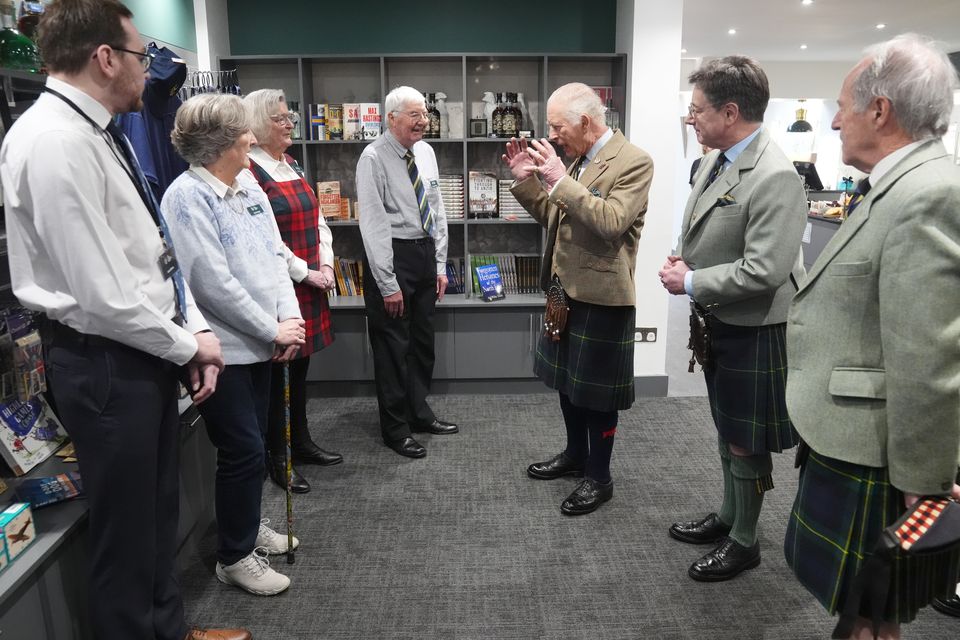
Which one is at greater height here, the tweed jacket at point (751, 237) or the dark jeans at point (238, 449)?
the tweed jacket at point (751, 237)

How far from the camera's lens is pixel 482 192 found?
4371 mm

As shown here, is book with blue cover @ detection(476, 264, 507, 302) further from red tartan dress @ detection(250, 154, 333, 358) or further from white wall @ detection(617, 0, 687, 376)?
red tartan dress @ detection(250, 154, 333, 358)

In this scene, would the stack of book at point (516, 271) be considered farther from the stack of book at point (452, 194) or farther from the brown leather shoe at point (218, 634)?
the brown leather shoe at point (218, 634)

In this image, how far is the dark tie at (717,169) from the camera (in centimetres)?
225

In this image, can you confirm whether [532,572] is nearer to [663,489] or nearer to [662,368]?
[663,489]

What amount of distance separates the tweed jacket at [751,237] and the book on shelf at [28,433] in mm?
2036

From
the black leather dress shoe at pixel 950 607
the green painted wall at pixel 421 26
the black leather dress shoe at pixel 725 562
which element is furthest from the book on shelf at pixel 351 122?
the black leather dress shoe at pixel 950 607

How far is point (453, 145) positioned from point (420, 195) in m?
1.25

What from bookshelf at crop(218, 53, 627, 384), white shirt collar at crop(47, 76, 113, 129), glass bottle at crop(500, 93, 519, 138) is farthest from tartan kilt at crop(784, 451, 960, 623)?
glass bottle at crop(500, 93, 519, 138)

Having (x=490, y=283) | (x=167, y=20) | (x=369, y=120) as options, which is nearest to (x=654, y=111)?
(x=490, y=283)

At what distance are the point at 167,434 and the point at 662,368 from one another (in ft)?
10.9

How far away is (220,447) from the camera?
2162mm

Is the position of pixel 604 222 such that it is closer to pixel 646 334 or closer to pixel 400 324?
pixel 400 324

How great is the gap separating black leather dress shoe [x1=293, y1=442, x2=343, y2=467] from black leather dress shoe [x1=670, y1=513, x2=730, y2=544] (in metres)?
1.66
